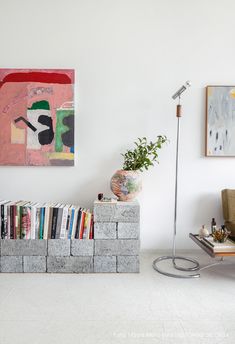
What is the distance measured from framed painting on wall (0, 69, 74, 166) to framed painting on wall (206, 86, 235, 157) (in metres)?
1.23

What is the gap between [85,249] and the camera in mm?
2170

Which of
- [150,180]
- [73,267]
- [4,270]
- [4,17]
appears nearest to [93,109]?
[150,180]

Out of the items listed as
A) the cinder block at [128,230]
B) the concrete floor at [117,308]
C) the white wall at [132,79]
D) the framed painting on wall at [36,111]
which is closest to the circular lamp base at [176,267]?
the concrete floor at [117,308]

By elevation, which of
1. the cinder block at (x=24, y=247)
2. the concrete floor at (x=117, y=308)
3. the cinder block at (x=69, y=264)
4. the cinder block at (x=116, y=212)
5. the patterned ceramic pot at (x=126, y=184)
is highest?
the patterned ceramic pot at (x=126, y=184)

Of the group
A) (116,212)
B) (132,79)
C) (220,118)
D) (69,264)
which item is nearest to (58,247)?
(69,264)

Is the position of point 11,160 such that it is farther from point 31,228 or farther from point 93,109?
point 93,109

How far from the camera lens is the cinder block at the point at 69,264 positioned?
2162 mm

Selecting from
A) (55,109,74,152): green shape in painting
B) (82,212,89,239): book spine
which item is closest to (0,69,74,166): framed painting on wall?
(55,109,74,152): green shape in painting

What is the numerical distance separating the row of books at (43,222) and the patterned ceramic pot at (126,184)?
30 cm

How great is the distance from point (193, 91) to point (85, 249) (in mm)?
1671

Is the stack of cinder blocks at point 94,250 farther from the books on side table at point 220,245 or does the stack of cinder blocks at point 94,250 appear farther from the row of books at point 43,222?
the books on side table at point 220,245

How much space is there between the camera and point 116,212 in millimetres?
2168

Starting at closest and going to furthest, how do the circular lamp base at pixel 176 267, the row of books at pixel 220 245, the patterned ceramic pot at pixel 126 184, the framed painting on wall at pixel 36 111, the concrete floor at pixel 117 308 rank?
the concrete floor at pixel 117 308, the row of books at pixel 220 245, the circular lamp base at pixel 176 267, the patterned ceramic pot at pixel 126 184, the framed painting on wall at pixel 36 111

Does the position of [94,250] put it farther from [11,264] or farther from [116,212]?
[11,264]
